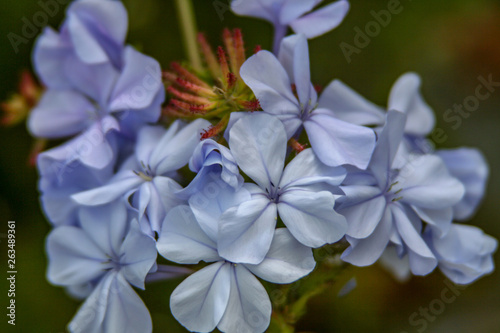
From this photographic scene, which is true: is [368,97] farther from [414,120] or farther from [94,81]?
[94,81]

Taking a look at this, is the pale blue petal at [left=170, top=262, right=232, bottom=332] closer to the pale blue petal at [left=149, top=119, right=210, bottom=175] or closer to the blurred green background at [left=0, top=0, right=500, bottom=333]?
the pale blue petal at [left=149, top=119, right=210, bottom=175]

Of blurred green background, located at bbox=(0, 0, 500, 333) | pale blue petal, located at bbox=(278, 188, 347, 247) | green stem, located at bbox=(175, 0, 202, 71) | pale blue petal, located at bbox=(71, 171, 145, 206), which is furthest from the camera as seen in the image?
blurred green background, located at bbox=(0, 0, 500, 333)

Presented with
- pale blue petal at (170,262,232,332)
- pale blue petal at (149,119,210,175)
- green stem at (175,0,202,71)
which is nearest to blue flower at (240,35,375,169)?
pale blue petal at (149,119,210,175)

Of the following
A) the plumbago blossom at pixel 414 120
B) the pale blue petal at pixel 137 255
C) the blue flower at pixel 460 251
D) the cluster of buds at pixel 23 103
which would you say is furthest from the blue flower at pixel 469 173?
the cluster of buds at pixel 23 103

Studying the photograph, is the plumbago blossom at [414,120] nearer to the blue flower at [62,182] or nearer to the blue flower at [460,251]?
the blue flower at [460,251]

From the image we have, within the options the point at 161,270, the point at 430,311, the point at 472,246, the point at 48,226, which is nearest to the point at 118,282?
the point at 161,270

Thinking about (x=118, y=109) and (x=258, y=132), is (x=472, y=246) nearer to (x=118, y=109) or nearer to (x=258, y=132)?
(x=258, y=132)
